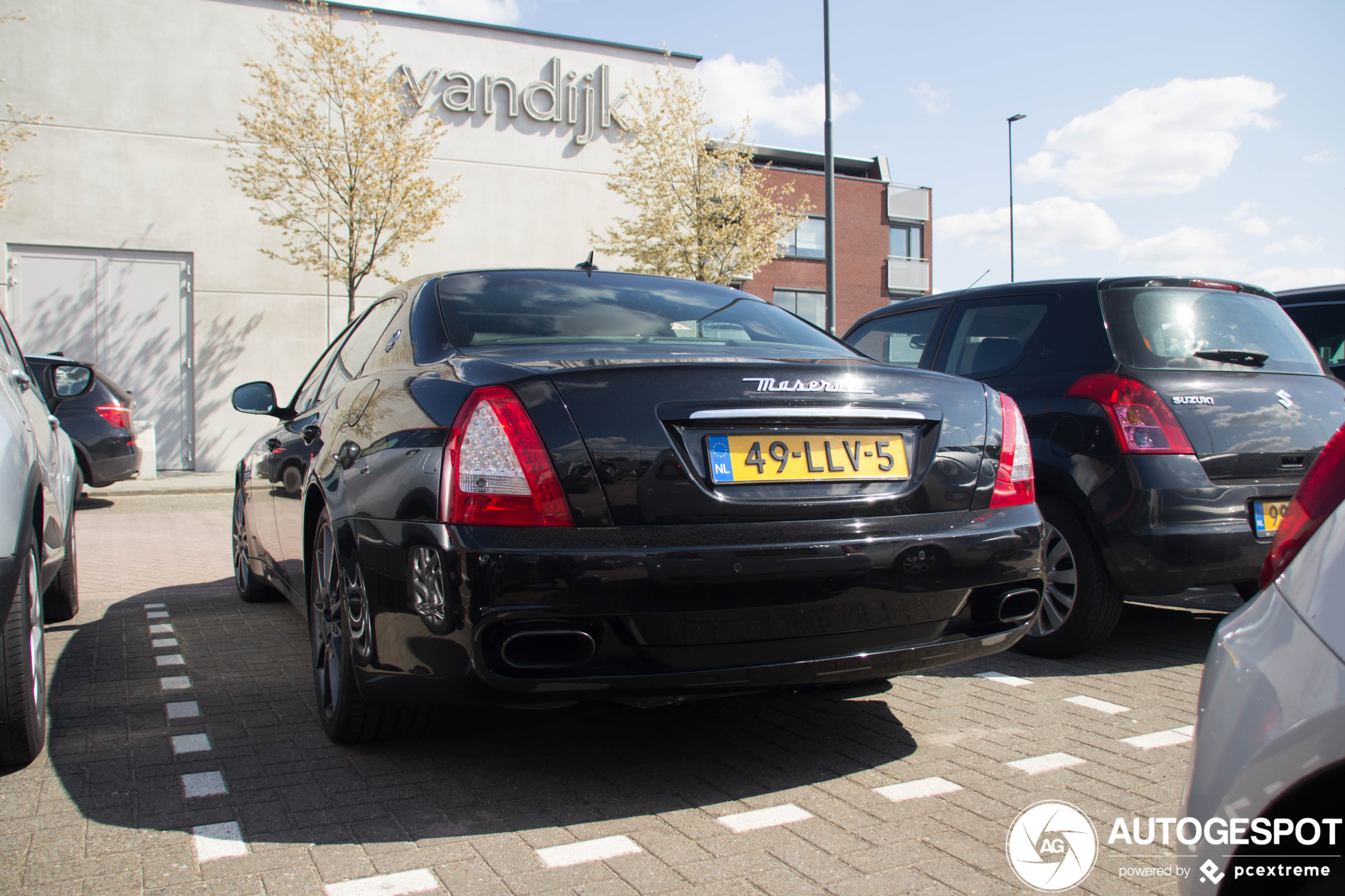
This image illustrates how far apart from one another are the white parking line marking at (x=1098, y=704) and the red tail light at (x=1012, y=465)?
1023 mm

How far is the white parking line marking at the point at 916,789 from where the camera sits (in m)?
2.77

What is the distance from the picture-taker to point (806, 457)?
8.64 ft

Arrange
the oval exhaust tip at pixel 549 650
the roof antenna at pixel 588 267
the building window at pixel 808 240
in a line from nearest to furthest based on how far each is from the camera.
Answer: the oval exhaust tip at pixel 549 650 → the roof antenna at pixel 588 267 → the building window at pixel 808 240

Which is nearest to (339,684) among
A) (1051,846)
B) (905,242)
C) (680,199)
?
(1051,846)

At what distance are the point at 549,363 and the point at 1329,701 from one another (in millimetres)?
1908

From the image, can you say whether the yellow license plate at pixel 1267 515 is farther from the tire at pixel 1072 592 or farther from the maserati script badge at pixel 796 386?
the maserati script badge at pixel 796 386

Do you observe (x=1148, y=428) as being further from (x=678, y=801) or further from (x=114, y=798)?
(x=114, y=798)

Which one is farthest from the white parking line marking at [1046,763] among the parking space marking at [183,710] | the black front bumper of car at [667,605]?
the parking space marking at [183,710]

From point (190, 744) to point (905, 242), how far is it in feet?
123

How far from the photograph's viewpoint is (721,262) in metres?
21.5

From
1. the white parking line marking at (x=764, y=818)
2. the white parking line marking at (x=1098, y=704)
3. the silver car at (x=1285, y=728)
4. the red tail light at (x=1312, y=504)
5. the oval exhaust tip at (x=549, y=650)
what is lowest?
the white parking line marking at (x=764, y=818)

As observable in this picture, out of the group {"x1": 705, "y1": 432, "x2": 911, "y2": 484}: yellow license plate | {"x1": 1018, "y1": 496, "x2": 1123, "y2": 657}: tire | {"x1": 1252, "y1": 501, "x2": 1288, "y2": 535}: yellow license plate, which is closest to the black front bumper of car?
{"x1": 705, "y1": 432, "x2": 911, "y2": 484}: yellow license plate

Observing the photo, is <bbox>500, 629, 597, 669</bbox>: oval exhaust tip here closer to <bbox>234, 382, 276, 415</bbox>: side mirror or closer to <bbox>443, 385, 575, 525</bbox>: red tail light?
<bbox>443, 385, 575, 525</bbox>: red tail light

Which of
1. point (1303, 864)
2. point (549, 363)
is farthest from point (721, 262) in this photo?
point (1303, 864)
